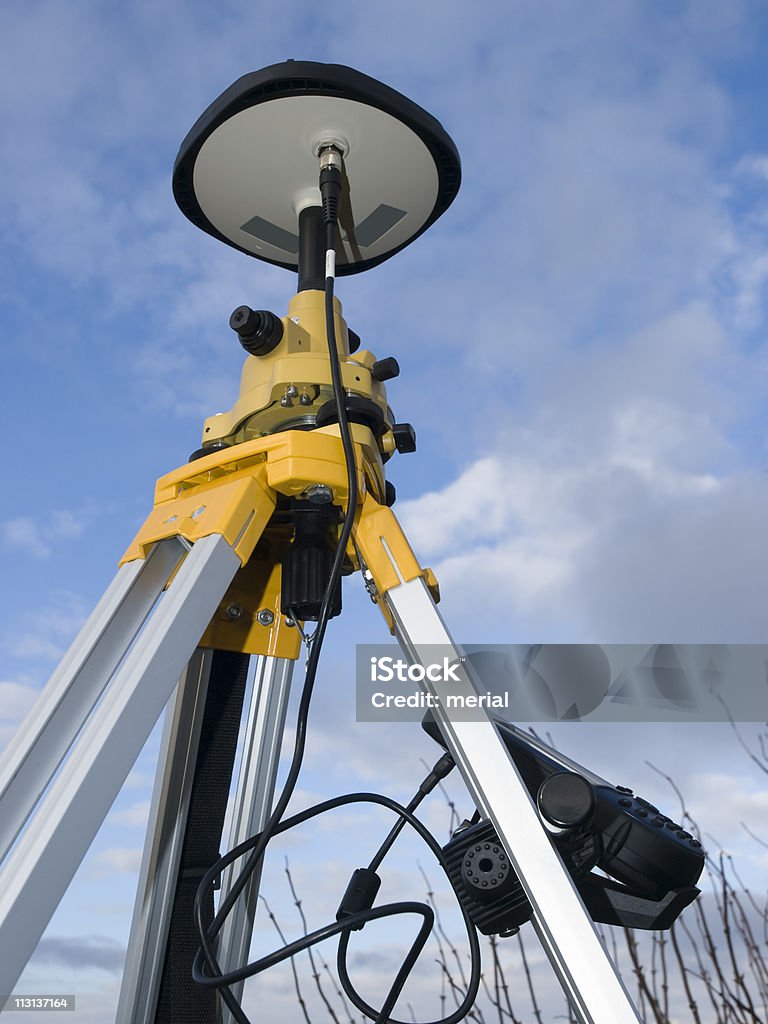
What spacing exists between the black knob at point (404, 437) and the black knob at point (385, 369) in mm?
79

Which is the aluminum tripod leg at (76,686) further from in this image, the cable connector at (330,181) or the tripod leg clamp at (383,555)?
the cable connector at (330,181)

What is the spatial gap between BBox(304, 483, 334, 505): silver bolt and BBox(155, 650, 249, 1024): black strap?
40 cm

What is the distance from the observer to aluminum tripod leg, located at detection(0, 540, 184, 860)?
933mm

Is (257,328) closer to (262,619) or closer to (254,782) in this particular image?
(262,619)

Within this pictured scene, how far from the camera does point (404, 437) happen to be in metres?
1.34

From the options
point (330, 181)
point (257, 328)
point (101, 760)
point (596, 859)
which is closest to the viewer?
point (101, 760)

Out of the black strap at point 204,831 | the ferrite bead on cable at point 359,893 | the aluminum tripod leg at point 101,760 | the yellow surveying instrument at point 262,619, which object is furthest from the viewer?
the black strap at point 204,831

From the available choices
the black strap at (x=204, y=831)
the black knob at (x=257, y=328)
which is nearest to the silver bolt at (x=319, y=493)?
the black knob at (x=257, y=328)

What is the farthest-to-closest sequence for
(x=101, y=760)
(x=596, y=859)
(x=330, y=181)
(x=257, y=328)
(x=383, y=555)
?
1. (x=330, y=181)
2. (x=257, y=328)
3. (x=383, y=555)
4. (x=596, y=859)
5. (x=101, y=760)

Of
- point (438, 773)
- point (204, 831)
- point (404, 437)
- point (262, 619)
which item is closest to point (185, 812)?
point (204, 831)

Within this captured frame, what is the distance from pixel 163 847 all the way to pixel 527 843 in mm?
679

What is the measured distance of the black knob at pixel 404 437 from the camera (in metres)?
1.34

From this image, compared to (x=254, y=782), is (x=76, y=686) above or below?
below

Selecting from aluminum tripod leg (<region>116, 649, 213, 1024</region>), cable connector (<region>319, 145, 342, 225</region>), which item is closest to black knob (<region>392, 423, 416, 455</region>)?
cable connector (<region>319, 145, 342, 225</region>)
